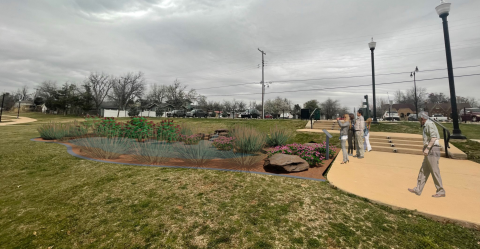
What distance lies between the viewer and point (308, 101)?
63906 mm

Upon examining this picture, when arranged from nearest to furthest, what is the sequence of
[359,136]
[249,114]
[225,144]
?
[359,136] → [225,144] → [249,114]

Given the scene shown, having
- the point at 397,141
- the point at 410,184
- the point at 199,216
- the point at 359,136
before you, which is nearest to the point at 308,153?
the point at 359,136

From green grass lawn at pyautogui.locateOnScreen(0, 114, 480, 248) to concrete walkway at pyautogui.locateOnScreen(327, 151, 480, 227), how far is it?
0.33 metres

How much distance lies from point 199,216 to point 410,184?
4914 millimetres

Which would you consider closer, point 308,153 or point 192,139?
point 308,153

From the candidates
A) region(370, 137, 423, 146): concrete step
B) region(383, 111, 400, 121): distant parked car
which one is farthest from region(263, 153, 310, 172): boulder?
region(383, 111, 400, 121): distant parked car

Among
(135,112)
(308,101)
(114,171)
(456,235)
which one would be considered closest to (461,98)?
(308,101)

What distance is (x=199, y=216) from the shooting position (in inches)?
116

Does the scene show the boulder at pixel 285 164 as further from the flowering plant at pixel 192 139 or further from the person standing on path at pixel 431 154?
the flowering plant at pixel 192 139

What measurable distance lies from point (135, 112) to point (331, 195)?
44264mm

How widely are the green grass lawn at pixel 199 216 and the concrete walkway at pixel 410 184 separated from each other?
0.33 m

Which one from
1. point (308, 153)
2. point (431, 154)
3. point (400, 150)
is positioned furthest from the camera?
point (400, 150)

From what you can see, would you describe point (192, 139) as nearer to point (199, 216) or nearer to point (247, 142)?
point (247, 142)

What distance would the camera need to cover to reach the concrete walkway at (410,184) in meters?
3.12
